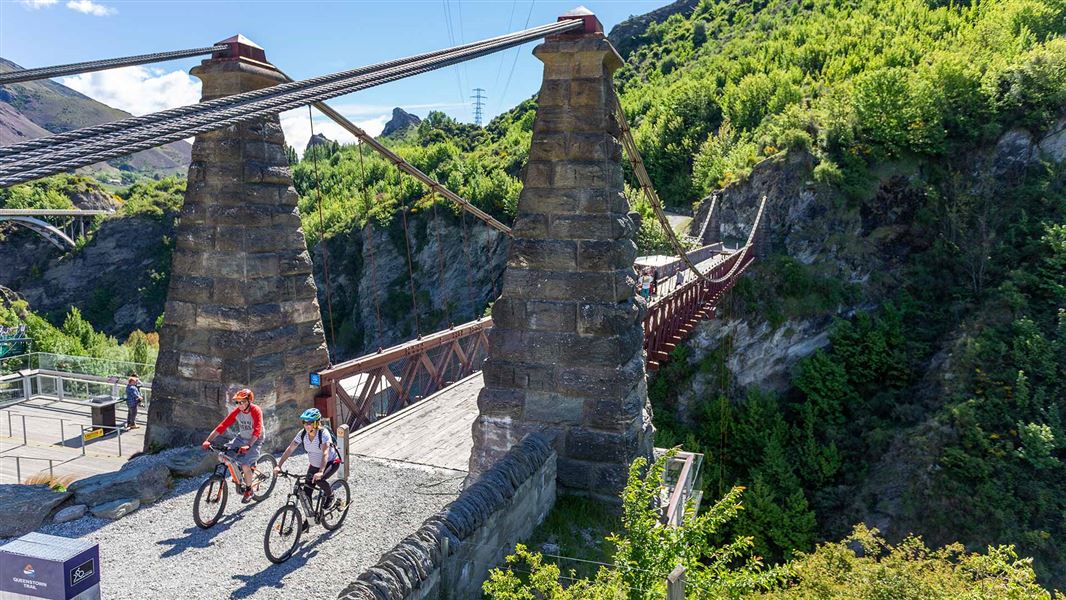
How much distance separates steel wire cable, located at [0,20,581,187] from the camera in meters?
2.70

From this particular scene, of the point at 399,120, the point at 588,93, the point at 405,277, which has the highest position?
the point at 399,120

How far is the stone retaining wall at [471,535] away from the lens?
12.4 feet

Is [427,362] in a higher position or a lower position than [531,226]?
lower

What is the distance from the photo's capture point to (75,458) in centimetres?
779

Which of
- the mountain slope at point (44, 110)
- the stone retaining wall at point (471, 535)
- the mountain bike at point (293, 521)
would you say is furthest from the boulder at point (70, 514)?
the mountain slope at point (44, 110)

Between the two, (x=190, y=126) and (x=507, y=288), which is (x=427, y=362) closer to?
(x=507, y=288)

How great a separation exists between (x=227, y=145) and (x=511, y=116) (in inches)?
2102

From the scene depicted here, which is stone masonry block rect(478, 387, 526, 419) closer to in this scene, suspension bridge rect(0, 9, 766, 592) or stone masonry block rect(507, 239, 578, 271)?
suspension bridge rect(0, 9, 766, 592)

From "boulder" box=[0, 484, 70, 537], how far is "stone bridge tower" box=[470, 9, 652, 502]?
4.04 metres

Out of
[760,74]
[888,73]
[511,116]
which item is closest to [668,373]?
[888,73]

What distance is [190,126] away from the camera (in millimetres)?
3520

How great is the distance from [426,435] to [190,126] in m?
5.92

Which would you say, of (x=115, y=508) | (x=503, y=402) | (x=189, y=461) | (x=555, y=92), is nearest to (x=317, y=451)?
(x=503, y=402)

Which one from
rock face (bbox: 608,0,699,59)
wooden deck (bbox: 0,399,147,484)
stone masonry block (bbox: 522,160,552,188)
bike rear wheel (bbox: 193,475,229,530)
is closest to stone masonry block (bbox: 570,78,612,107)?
stone masonry block (bbox: 522,160,552,188)
